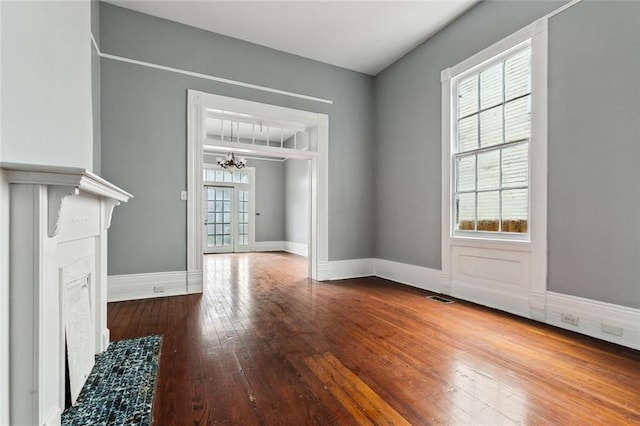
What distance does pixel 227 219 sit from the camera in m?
8.70

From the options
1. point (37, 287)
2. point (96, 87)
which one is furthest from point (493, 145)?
point (96, 87)

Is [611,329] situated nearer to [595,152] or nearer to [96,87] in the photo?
[595,152]

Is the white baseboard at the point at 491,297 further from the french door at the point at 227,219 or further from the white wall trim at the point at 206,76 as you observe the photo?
the french door at the point at 227,219

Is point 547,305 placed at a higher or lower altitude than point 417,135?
lower

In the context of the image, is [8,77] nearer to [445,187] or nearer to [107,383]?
[107,383]

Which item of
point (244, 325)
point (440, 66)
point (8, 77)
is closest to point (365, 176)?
point (440, 66)

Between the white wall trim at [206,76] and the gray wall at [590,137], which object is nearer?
the gray wall at [590,137]

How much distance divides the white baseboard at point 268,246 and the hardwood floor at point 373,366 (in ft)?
17.8

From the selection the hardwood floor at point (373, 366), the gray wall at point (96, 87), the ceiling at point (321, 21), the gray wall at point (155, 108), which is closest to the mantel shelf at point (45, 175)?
the hardwood floor at point (373, 366)

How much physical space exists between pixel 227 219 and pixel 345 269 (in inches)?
195

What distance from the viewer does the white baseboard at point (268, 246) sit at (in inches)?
348

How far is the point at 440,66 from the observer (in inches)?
155

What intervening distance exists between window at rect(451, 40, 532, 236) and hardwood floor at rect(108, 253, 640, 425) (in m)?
1.01

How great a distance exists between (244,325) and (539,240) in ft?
9.30
